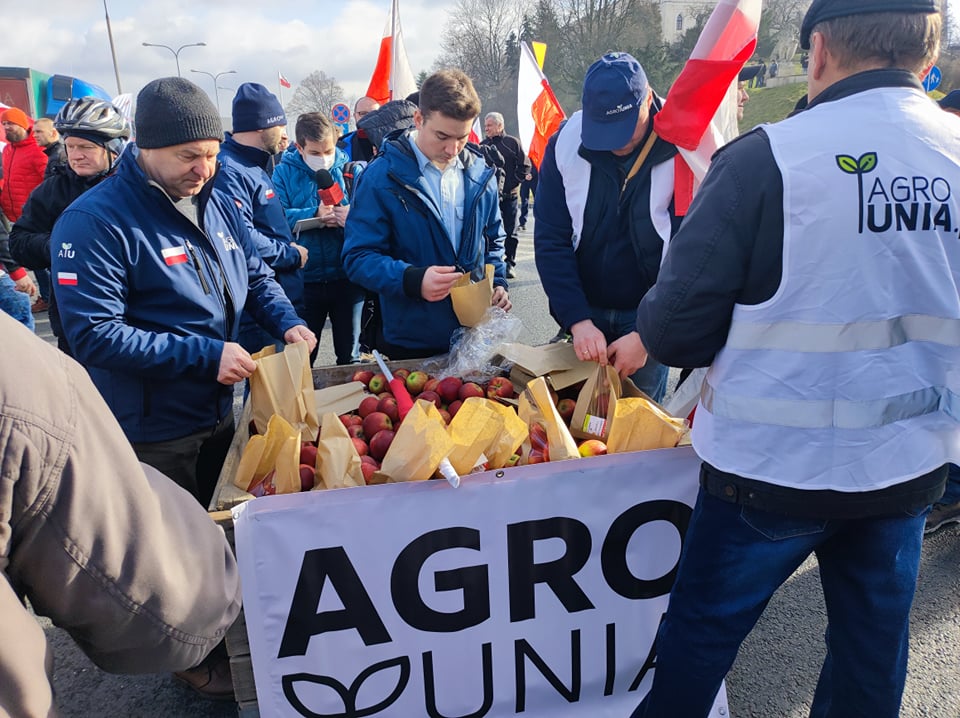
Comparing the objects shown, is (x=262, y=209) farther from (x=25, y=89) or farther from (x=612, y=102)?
(x=25, y=89)

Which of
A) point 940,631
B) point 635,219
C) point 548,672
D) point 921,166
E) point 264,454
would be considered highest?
point 921,166

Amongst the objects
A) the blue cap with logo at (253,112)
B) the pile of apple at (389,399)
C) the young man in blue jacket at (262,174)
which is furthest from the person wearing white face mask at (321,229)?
the pile of apple at (389,399)

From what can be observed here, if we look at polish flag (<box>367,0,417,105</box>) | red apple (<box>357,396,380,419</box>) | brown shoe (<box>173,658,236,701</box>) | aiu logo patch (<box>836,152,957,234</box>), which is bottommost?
brown shoe (<box>173,658,236,701</box>)

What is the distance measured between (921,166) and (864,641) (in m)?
1.12

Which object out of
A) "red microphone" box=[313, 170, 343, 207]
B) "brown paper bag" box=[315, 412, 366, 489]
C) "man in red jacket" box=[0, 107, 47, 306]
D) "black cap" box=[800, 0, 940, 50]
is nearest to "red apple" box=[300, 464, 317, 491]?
"brown paper bag" box=[315, 412, 366, 489]

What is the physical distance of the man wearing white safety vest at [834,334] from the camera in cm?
141

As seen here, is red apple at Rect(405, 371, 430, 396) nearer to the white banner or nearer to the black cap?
the white banner

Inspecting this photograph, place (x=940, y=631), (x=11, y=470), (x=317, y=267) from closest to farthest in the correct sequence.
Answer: (x=11, y=470) < (x=940, y=631) < (x=317, y=267)

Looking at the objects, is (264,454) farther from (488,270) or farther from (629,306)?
(629,306)

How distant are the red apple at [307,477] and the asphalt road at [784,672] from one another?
103 cm

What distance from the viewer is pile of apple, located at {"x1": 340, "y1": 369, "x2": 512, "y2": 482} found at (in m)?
2.29

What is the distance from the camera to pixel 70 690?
2.59m

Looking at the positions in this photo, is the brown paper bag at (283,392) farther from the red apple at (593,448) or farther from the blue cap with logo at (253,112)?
the blue cap with logo at (253,112)

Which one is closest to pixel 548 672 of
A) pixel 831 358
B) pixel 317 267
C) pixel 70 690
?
pixel 831 358
